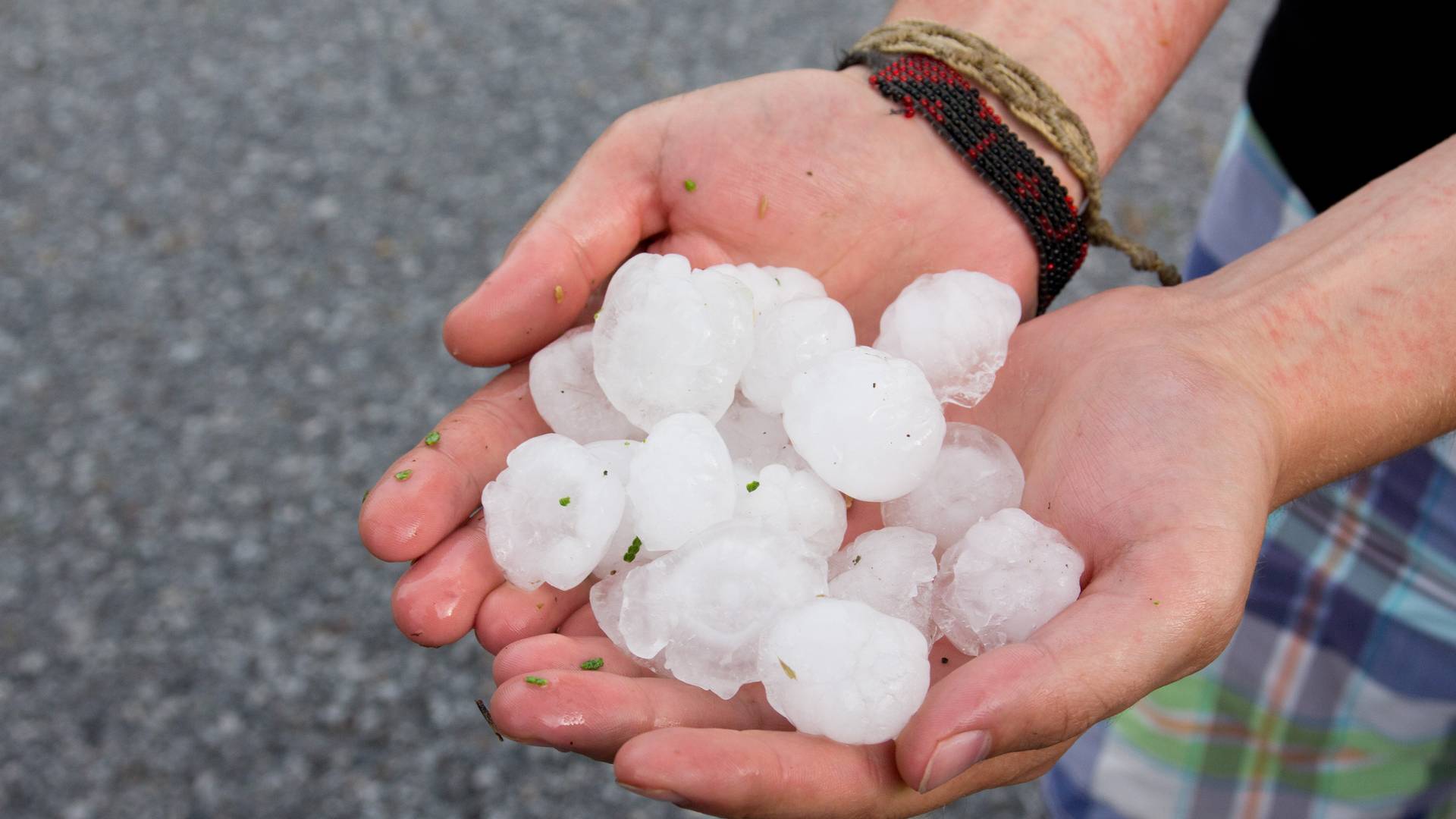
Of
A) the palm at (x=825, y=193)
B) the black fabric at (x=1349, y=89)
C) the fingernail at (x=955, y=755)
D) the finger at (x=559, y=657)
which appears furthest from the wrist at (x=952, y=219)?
the fingernail at (x=955, y=755)

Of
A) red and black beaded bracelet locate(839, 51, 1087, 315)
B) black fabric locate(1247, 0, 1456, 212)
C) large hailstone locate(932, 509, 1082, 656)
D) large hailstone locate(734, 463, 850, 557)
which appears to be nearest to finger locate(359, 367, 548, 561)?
large hailstone locate(734, 463, 850, 557)

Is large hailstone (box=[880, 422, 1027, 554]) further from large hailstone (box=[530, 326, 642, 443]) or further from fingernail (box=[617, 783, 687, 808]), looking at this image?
fingernail (box=[617, 783, 687, 808])

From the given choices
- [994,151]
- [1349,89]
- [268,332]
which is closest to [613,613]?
[994,151]

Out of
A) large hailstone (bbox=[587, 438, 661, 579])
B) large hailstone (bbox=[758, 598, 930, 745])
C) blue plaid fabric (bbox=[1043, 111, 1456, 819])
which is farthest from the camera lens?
blue plaid fabric (bbox=[1043, 111, 1456, 819])

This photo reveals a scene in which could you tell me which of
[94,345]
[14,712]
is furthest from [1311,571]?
[94,345]

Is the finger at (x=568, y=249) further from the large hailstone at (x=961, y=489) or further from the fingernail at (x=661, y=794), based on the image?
the fingernail at (x=661, y=794)

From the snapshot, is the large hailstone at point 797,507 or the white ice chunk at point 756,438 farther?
the white ice chunk at point 756,438

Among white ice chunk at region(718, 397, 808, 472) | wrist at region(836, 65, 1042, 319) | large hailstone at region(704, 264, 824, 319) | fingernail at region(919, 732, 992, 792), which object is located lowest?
white ice chunk at region(718, 397, 808, 472)

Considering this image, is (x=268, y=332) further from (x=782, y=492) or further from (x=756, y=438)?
(x=782, y=492)
